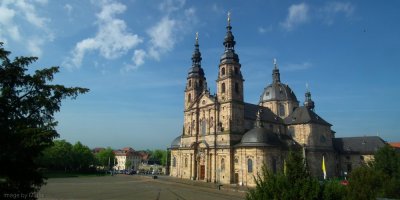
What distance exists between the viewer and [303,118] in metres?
64.8

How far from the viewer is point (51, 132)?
12453mm

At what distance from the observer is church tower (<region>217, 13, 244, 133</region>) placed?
55.5 meters

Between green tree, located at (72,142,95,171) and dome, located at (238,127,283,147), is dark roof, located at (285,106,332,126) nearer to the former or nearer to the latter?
dome, located at (238,127,283,147)

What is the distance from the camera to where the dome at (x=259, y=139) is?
5088 centimetres

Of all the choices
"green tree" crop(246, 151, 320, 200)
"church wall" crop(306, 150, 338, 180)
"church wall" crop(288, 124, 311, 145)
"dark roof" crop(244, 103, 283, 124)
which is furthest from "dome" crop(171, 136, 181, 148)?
"green tree" crop(246, 151, 320, 200)

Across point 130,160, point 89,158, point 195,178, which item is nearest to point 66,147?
point 89,158

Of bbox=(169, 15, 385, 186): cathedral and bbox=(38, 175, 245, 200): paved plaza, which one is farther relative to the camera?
bbox=(169, 15, 385, 186): cathedral

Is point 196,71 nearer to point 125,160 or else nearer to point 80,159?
point 80,159

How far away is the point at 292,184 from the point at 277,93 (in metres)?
61.3

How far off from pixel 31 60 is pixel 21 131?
340cm

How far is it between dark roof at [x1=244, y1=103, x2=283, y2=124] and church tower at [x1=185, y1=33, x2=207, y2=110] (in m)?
10.3

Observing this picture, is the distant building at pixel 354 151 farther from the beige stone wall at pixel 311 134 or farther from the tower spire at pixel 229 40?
the tower spire at pixel 229 40

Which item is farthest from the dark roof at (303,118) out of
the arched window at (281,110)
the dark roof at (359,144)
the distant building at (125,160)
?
the distant building at (125,160)

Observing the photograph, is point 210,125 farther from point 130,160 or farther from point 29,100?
point 130,160
